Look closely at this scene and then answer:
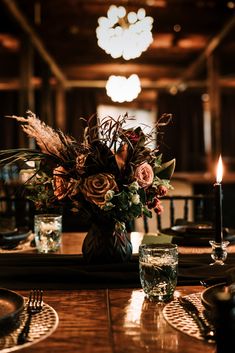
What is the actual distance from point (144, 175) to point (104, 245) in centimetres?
24

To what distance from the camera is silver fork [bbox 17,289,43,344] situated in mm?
875

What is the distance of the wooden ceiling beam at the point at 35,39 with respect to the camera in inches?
191

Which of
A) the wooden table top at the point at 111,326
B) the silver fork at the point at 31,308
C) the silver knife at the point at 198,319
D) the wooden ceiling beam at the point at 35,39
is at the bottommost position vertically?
the wooden table top at the point at 111,326

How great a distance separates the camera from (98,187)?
4.32 feet

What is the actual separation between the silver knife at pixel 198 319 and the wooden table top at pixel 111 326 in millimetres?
30

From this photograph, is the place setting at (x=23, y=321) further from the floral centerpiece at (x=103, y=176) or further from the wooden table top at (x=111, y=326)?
the floral centerpiece at (x=103, y=176)

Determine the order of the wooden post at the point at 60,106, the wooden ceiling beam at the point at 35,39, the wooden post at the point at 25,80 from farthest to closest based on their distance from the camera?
1. the wooden post at the point at 60,106
2. the wooden post at the point at 25,80
3. the wooden ceiling beam at the point at 35,39

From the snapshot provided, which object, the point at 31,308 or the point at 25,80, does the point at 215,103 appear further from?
the point at 31,308

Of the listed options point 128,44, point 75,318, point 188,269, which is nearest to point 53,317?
point 75,318

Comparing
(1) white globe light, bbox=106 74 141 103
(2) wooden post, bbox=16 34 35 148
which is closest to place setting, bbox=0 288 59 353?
(1) white globe light, bbox=106 74 141 103

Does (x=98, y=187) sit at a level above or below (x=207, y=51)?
below

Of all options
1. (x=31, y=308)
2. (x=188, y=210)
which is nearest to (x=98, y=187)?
(x=31, y=308)

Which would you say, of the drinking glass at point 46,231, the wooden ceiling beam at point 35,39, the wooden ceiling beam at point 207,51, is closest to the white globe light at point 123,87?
the wooden ceiling beam at point 35,39

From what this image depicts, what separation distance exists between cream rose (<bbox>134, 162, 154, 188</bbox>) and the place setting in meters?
0.41
